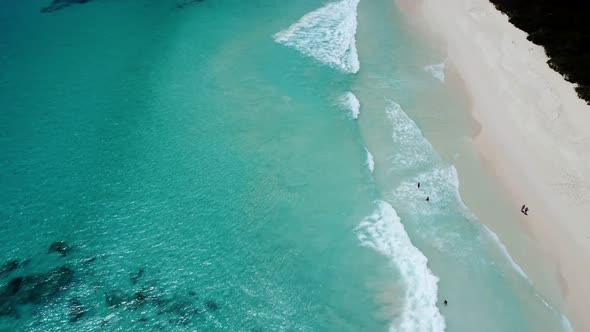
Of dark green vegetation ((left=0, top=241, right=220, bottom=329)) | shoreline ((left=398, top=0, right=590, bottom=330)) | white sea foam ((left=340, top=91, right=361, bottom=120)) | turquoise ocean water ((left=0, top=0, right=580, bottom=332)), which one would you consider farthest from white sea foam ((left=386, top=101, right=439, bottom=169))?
dark green vegetation ((left=0, top=241, right=220, bottom=329))

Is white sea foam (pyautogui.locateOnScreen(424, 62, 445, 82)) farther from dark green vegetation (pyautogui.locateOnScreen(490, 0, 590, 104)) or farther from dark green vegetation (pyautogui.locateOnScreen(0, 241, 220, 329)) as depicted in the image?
dark green vegetation (pyautogui.locateOnScreen(0, 241, 220, 329))

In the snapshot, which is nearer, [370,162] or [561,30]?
[370,162]

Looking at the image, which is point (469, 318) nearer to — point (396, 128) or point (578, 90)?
point (396, 128)

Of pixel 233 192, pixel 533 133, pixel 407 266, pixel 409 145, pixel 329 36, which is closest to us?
pixel 407 266

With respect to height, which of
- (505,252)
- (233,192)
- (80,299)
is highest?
(233,192)

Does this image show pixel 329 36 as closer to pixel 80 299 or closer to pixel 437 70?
pixel 437 70

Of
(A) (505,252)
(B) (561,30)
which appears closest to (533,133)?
(A) (505,252)

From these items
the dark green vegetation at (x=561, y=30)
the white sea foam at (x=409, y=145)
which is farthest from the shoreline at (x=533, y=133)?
the white sea foam at (x=409, y=145)

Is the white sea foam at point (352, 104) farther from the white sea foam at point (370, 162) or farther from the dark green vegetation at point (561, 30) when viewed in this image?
the dark green vegetation at point (561, 30)
